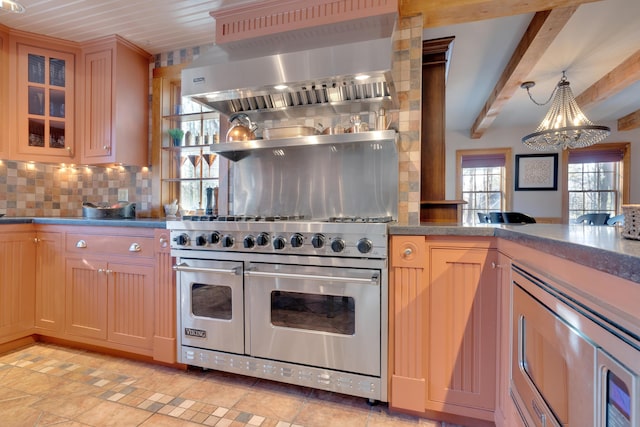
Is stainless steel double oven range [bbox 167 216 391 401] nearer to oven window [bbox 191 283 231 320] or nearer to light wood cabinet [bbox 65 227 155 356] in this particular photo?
oven window [bbox 191 283 231 320]

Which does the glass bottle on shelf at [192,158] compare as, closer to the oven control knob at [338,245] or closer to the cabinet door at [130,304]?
the cabinet door at [130,304]

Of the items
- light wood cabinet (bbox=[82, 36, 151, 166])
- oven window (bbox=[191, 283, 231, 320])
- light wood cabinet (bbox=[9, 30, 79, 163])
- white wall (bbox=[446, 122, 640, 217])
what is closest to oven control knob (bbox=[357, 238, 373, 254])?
oven window (bbox=[191, 283, 231, 320])

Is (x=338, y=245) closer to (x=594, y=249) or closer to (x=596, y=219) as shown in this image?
(x=594, y=249)

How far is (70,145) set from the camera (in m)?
2.69

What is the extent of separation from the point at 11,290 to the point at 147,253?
1139 millimetres

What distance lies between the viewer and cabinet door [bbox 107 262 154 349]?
2.00 meters

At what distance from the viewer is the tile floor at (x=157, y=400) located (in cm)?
151

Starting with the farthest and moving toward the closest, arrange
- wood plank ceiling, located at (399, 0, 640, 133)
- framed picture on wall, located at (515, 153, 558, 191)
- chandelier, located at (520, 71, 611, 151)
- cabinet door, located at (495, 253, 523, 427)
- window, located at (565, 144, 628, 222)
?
1. framed picture on wall, located at (515, 153, 558, 191)
2. window, located at (565, 144, 628, 222)
3. chandelier, located at (520, 71, 611, 151)
4. wood plank ceiling, located at (399, 0, 640, 133)
5. cabinet door, located at (495, 253, 523, 427)

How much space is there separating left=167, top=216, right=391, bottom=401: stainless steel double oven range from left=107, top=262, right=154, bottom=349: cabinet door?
26cm

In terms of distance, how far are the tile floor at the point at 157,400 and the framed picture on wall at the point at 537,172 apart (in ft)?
18.6

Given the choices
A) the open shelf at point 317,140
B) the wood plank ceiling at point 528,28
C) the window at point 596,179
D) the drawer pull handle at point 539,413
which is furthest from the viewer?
the window at point 596,179

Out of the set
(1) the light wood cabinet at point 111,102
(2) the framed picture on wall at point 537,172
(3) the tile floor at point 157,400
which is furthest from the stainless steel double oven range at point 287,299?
(2) the framed picture on wall at point 537,172

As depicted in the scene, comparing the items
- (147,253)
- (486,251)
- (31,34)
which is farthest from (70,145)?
(486,251)

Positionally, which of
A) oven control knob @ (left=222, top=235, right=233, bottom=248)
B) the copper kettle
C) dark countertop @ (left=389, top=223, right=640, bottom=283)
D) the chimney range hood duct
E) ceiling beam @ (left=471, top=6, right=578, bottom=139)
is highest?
ceiling beam @ (left=471, top=6, right=578, bottom=139)
